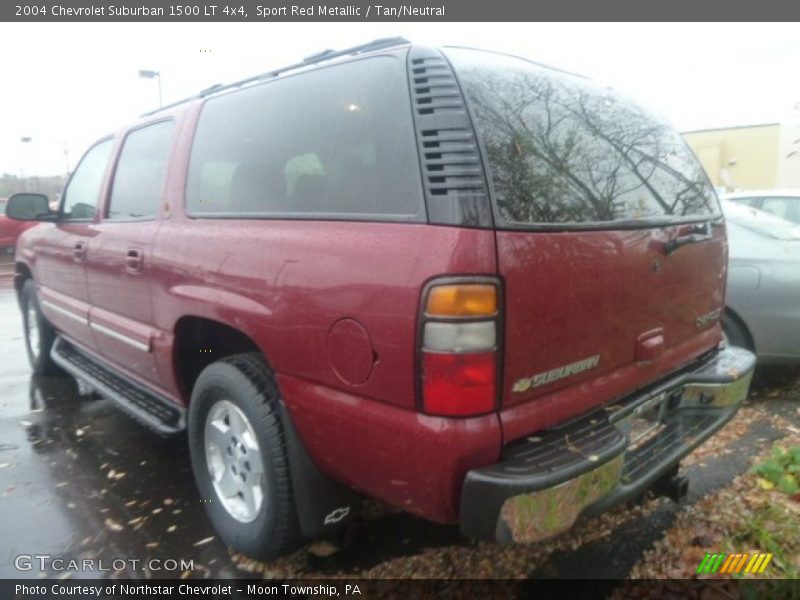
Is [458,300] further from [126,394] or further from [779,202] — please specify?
[779,202]

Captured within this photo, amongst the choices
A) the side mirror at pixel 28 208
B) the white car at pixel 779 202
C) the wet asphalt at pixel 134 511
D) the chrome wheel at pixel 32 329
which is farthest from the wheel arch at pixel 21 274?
the white car at pixel 779 202

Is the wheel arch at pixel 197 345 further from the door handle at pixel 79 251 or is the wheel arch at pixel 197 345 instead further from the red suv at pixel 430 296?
the door handle at pixel 79 251

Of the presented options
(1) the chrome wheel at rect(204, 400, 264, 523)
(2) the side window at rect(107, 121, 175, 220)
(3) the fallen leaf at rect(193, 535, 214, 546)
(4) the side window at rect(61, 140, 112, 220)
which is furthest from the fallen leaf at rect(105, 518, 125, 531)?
(4) the side window at rect(61, 140, 112, 220)

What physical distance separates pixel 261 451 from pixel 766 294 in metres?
3.48

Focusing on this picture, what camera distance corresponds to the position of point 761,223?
13.4 feet

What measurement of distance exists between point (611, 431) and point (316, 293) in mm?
1091

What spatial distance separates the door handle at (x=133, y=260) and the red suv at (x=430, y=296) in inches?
1.0

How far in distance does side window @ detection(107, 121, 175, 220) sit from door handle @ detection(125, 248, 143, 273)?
7.9 inches

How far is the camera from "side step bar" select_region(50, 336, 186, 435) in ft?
9.36

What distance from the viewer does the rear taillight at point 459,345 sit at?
1580 mm

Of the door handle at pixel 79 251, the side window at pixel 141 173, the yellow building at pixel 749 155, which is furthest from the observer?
the yellow building at pixel 749 155

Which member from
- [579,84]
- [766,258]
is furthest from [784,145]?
[579,84]

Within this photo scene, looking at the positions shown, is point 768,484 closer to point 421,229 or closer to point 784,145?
Result: point 421,229

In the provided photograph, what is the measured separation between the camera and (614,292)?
6.40 feet
